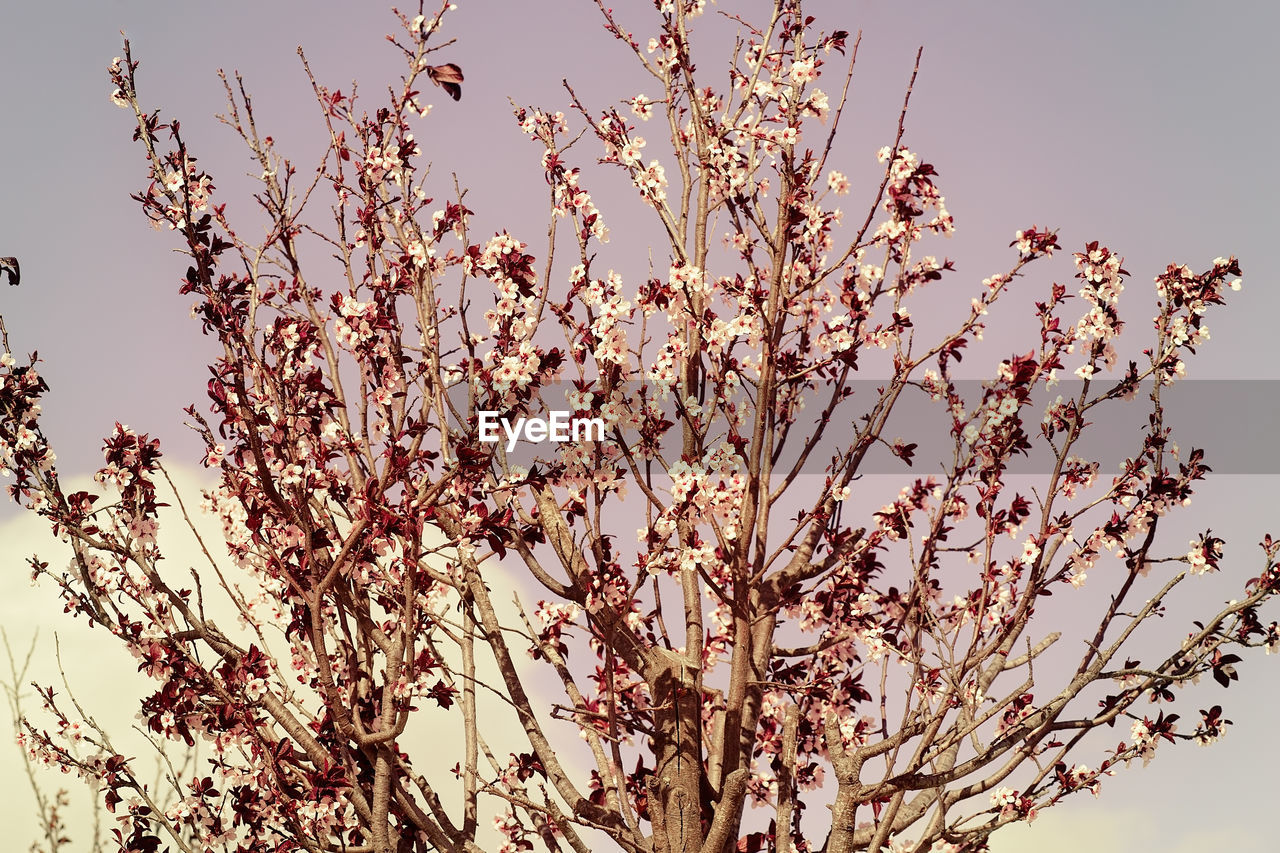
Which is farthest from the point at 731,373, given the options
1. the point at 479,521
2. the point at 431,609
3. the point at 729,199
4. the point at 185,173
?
the point at 185,173

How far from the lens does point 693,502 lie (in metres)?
5.36

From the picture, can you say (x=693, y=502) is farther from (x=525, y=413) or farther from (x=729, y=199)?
(x=729, y=199)

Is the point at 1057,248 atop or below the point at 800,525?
atop

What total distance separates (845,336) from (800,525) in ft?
3.65

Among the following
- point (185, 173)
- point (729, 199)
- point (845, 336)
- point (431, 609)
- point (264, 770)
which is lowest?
point (264, 770)

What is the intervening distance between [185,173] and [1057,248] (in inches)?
182

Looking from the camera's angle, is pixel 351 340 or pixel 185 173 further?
pixel 351 340

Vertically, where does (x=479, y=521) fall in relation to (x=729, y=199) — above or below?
below

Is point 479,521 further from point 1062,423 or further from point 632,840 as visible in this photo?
point 1062,423

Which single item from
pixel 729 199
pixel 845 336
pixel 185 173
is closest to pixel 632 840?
pixel 845 336

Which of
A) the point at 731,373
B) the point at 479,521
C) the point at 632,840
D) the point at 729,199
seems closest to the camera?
the point at 479,521

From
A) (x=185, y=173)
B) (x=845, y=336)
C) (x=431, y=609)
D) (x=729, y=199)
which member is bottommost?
(x=431, y=609)

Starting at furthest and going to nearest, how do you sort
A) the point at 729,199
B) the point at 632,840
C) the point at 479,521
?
the point at 729,199 → the point at 632,840 → the point at 479,521

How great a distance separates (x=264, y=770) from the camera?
560 centimetres
